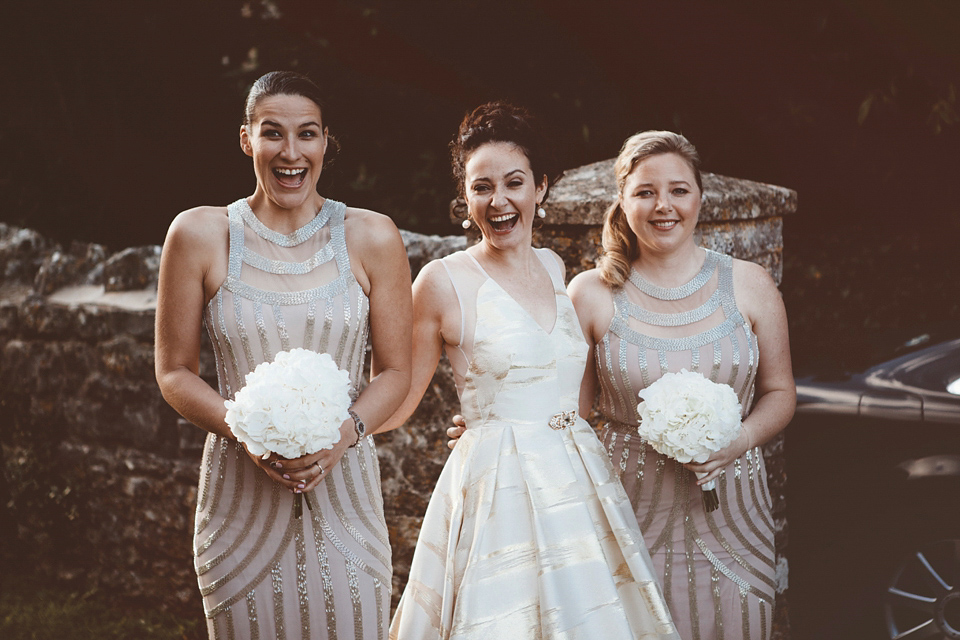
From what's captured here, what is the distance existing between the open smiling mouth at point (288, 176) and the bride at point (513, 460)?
55cm

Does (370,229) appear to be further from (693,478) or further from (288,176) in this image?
(693,478)

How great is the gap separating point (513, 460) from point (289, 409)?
800mm

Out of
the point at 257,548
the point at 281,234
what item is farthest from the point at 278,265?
the point at 257,548

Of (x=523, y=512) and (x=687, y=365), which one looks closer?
(x=523, y=512)

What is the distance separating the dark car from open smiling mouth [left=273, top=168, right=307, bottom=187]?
96.8 inches

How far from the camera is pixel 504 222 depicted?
2.94 metres

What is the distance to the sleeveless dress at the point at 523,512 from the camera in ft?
8.64

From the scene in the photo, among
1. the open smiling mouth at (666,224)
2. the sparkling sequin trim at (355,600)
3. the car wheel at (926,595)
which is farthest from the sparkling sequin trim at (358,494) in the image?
the car wheel at (926,595)

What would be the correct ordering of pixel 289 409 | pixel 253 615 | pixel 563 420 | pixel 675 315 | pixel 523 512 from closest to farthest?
pixel 289 409 < pixel 253 615 < pixel 523 512 < pixel 563 420 < pixel 675 315

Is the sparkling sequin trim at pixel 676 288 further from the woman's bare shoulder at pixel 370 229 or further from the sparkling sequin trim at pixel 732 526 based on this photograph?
the woman's bare shoulder at pixel 370 229

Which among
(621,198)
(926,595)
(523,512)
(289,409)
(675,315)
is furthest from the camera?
(926,595)

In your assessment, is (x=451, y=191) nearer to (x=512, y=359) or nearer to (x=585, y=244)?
(x=585, y=244)

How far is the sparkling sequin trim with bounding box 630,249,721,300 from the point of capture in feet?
9.93

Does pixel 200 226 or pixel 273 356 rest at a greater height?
pixel 200 226
